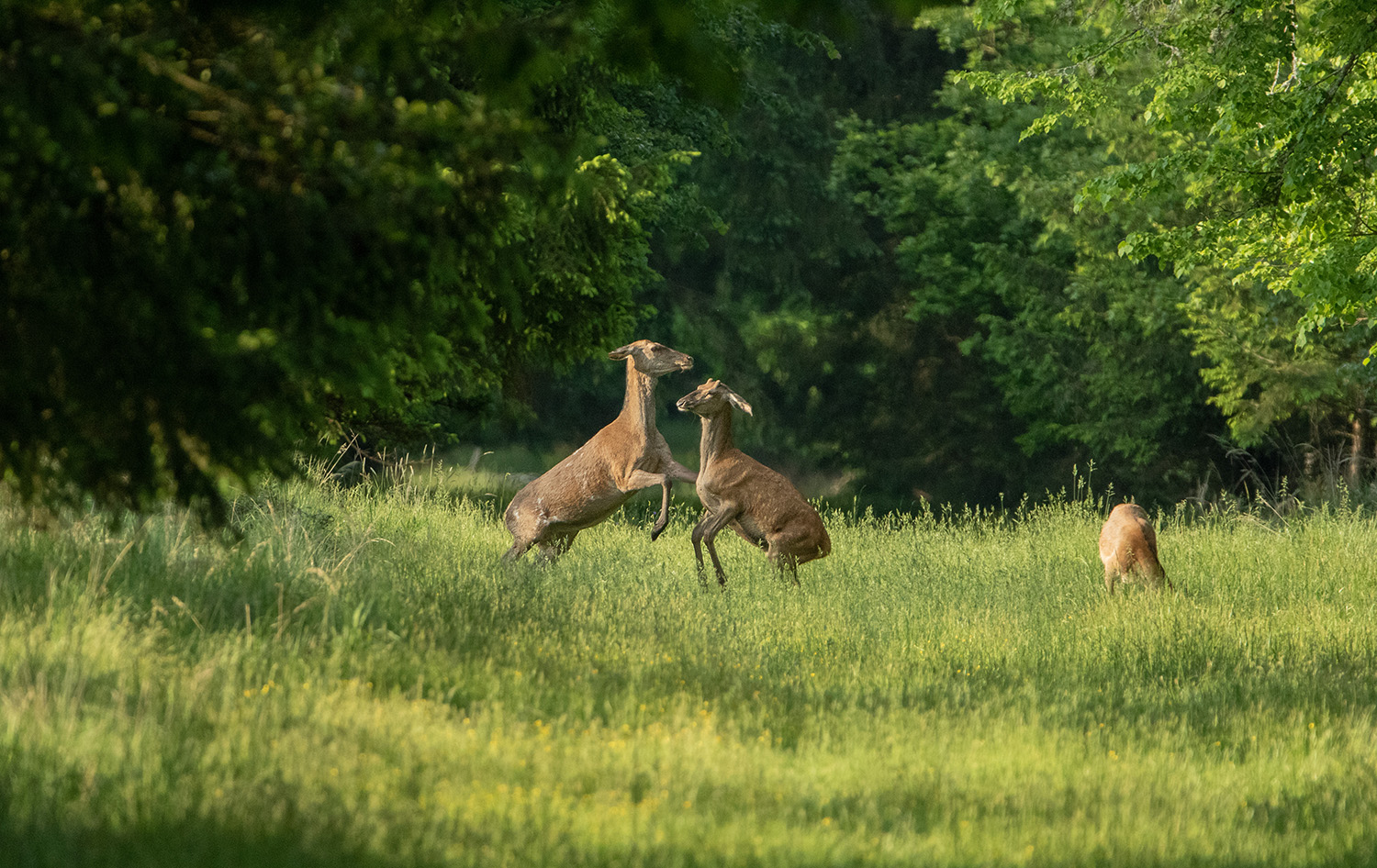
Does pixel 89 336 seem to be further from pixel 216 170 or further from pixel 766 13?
pixel 766 13

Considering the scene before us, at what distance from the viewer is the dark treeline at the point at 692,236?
4.59m

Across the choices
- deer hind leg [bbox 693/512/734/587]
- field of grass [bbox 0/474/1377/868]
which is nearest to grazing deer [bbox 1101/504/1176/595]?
field of grass [bbox 0/474/1377/868]

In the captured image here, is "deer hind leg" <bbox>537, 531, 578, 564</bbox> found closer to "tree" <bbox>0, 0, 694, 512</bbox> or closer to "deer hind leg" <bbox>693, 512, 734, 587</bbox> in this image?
"deer hind leg" <bbox>693, 512, 734, 587</bbox>

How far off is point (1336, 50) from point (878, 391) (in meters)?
18.7

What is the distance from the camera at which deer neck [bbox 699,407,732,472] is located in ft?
36.8

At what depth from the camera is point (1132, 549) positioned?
1104 cm

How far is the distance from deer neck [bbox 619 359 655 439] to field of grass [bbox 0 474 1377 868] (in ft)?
4.53

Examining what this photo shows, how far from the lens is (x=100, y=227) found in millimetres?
4730

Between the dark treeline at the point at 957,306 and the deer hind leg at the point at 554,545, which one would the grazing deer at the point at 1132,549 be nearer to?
the deer hind leg at the point at 554,545

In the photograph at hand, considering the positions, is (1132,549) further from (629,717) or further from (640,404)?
(629,717)

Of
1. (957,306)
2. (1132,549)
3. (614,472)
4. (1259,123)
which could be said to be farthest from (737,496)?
(957,306)

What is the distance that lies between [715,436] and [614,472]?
0.93 m

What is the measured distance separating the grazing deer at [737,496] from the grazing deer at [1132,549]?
2466 millimetres

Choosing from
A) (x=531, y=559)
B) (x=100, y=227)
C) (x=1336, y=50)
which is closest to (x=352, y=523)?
(x=531, y=559)
